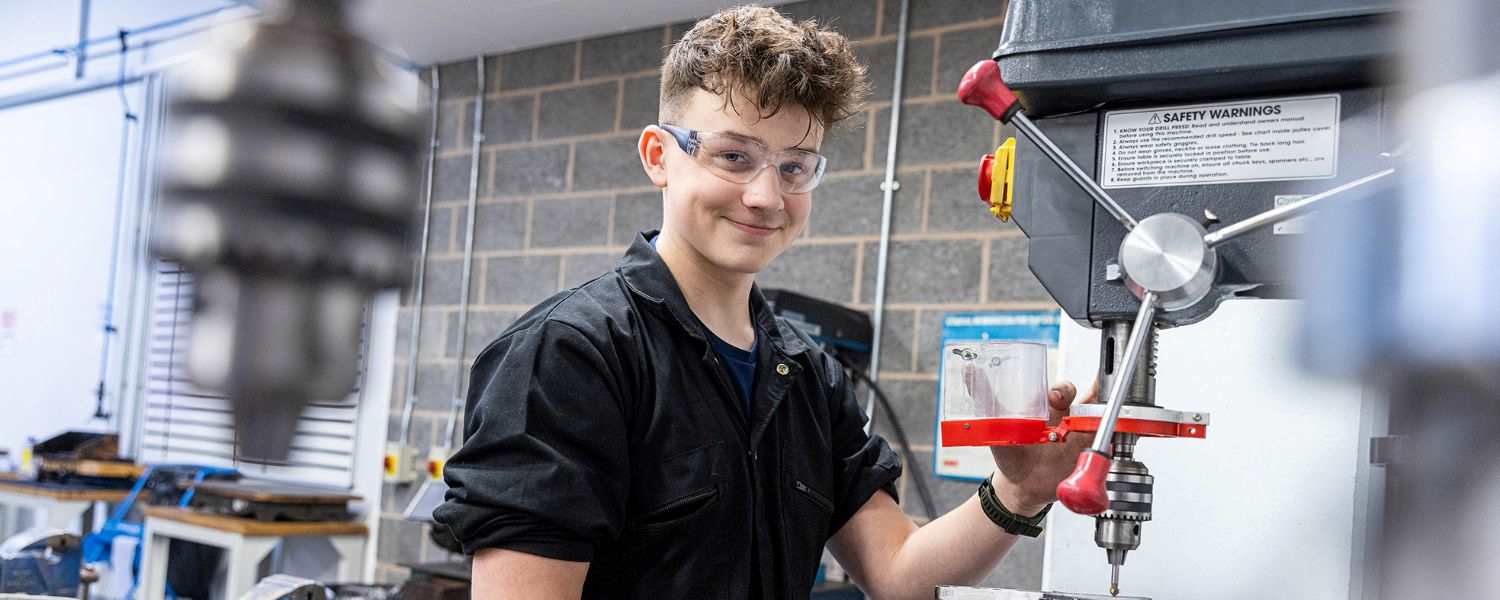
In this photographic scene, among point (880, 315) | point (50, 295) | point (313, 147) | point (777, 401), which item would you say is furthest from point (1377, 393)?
point (50, 295)

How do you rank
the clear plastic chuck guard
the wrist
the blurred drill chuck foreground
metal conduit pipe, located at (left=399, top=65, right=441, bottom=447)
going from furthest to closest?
1. metal conduit pipe, located at (left=399, top=65, right=441, bottom=447)
2. the wrist
3. the clear plastic chuck guard
4. the blurred drill chuck foreground

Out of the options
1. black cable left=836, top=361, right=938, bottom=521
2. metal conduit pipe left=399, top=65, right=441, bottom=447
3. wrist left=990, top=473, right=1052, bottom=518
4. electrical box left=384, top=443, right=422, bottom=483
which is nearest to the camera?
wrist left=990, top=473, right=1052, bottom=518

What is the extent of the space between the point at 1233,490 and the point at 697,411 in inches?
21.7

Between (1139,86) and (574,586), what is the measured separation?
1.89ft

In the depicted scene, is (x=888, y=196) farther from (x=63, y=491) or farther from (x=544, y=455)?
(x=63, y=491)

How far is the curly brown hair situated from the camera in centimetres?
107

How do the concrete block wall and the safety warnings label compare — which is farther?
the concrete block wall

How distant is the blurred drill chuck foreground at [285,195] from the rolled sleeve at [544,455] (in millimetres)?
300

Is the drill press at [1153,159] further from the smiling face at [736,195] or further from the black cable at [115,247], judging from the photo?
the black cable at [115,247]

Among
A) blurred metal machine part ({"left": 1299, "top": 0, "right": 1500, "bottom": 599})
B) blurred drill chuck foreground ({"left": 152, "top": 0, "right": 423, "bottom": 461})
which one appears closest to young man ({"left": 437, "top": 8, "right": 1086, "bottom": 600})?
blurred drill chuck foreground ({"left": 152, "top": 0, "right": 423, "bottom": 461})

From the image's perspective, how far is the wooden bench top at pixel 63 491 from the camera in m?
3.98

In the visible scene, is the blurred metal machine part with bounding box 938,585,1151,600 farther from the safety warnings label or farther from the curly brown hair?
the curly brown hair

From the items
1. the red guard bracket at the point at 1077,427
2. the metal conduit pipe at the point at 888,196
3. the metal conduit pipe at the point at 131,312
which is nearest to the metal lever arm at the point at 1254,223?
the red guard bracket at the point at 1077,427

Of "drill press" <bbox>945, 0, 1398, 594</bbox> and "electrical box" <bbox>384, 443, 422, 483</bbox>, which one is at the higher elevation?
"drill press" <bbox>945, 0, 1398, 594</bbox>
